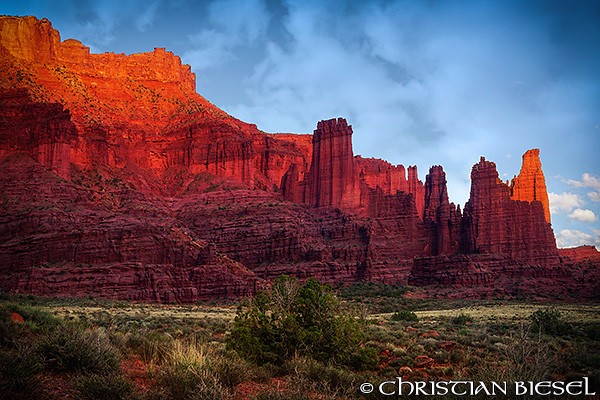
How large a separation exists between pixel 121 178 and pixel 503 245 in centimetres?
A: 7302

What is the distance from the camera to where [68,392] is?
984cm

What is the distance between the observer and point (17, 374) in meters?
9.31

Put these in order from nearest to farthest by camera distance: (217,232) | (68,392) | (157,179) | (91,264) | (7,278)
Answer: (68,392) < (7,278) < (91,264) < (217,232) < (157,179)

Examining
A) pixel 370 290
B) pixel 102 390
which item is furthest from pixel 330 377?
pixel 370 290

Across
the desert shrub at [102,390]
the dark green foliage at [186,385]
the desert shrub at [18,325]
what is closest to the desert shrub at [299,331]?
the dark green foliage at [186,385]

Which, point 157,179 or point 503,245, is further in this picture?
point 157,179

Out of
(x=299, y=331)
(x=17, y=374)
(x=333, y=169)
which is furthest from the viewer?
(x=333, y=169)

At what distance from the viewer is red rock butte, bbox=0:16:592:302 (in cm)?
6838

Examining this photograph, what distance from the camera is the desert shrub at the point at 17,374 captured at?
9.02 meters

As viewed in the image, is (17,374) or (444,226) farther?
(444,226)

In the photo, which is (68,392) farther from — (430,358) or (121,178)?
(121,178)

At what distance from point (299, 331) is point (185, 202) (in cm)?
9212

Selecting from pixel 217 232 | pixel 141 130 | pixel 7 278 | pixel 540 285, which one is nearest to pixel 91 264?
pixel 7 278

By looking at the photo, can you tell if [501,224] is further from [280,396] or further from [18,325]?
[280,396]
